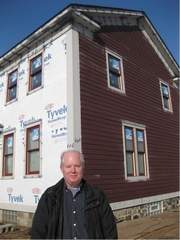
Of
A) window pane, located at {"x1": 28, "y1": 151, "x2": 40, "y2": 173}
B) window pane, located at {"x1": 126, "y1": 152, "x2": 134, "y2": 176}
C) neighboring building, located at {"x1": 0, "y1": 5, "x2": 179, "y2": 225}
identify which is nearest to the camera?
neighboring building, located at {"x1": 0, "y1": 5, "x2": 179, "y2": 225}

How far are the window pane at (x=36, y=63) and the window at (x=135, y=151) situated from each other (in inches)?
162

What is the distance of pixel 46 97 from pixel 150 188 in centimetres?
584

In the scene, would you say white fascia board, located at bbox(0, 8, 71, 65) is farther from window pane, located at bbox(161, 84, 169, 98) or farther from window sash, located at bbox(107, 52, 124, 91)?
window pane, located at bbox(161, 84, 169, 98)

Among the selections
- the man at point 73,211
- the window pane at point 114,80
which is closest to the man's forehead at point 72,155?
the man at point 73,211

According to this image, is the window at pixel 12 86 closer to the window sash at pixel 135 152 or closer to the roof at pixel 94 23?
the roof at pixel 94 23

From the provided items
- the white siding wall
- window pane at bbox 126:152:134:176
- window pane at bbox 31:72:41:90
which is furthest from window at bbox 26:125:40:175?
window pane at bbox 126:152:134:176

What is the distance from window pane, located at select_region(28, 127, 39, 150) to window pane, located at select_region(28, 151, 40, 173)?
0.74 ft

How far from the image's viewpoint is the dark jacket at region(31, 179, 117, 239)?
2992 millimetres

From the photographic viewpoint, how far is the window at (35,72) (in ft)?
37.3

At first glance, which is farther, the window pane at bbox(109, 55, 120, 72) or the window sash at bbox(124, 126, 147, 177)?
the window pane at bbox(109, 55, 120, 72)

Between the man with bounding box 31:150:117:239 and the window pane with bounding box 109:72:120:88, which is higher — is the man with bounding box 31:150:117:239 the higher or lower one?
the lower one

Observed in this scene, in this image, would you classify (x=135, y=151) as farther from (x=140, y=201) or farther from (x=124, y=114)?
(x=140, y=201)

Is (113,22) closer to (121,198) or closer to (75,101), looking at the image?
(75,101)

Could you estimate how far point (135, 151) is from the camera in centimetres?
1184
